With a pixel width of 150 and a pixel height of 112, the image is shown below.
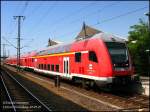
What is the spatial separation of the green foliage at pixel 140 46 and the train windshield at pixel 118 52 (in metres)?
26.7

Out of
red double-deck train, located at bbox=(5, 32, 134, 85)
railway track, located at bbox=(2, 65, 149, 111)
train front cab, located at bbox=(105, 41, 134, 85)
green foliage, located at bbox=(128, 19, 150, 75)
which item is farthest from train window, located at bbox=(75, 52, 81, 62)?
green foliage, located at bbox=(128, 19, 150, 75)

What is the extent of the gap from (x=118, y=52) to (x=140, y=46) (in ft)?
106

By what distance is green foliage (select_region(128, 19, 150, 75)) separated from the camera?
48.5 meters

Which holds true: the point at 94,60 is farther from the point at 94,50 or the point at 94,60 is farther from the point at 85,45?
the point at 85,45

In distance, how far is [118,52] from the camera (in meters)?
19.6

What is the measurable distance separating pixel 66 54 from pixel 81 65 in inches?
160

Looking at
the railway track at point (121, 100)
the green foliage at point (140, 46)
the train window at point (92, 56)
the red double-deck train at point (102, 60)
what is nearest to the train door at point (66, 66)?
the red double-deck train at point (102, 60)

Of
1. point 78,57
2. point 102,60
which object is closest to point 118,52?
point 102,60

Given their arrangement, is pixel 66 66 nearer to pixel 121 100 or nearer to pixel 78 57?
pixel 78 57

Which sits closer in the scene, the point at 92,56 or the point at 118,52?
the point at 118,52

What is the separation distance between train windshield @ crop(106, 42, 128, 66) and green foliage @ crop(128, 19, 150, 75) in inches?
1050

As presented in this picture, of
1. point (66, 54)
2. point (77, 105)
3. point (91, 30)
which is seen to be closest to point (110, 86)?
point (77, 105)

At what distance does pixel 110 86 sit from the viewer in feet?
63.8

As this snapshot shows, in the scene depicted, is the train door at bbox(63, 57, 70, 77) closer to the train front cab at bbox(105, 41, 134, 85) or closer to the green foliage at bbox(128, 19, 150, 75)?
the train front cab at bbox(105, 41, 134, 85)
